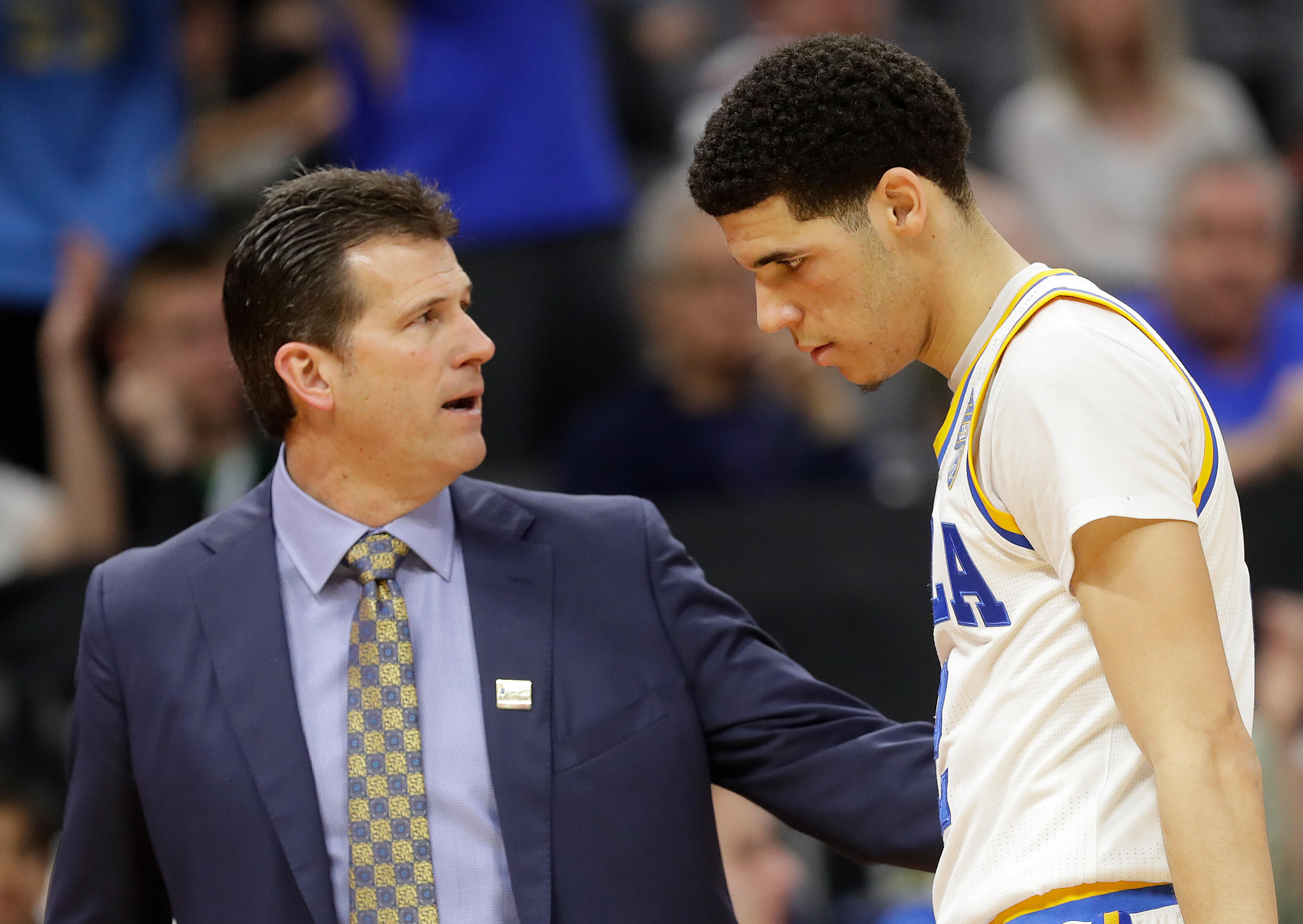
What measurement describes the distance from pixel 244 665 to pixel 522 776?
18.7 inches

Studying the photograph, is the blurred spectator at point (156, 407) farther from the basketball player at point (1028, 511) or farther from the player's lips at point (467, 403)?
the basketball player at point (1028, 511)

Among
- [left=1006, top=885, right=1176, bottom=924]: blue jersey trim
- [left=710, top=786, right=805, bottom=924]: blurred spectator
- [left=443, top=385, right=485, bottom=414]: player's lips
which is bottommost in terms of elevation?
[left=710, top=786, right=805, bottom=924]: blurred spectator

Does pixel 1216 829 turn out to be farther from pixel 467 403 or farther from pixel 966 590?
pixel 467 403

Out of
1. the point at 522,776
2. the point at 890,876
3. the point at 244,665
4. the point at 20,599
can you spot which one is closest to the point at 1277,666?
the point at 890,876

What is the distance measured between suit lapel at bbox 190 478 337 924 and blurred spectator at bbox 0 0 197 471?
10.2ft

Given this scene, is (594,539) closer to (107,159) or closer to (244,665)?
(244,665)

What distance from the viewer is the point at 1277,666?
4672mm

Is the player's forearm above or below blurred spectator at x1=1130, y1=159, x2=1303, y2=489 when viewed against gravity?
below

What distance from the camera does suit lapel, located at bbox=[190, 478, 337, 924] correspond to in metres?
2.52

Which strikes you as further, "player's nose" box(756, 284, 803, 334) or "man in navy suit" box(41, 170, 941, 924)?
"man in navy suit" box(41, 170, 941, 924)

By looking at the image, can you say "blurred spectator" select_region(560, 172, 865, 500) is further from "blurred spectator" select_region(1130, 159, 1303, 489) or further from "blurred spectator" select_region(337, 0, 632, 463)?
"blurred spectator" select_region(1130, 159, 1303, 489)

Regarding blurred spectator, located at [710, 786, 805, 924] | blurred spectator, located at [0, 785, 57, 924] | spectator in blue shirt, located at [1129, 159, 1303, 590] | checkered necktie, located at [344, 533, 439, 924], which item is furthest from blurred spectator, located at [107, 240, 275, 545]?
spectator in blue shirt, located at [1129, 159, 1303, 590]

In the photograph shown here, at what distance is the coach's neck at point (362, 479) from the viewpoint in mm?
2719

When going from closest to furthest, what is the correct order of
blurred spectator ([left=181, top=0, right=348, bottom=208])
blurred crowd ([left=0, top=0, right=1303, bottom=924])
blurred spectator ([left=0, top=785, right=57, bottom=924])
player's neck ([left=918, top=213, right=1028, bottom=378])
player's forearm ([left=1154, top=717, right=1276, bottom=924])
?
1. player's forearm ([left=1154, top=717, right=1276, bottom=924])
2. player's neck ([left=918, top=213, right=1028, bottom=378])
3. blurred spectator ([left=0, top=785, right=57, bottom=924])
4. blurred crowd ([left=0, top=0, right=1303, bottom=924])
5. blurred spectator ([left=181, top=0, right=348, bottom=208])
